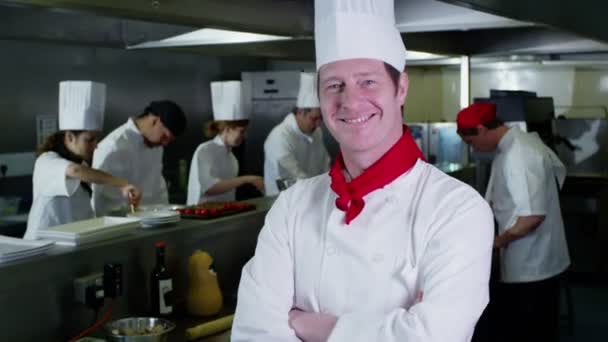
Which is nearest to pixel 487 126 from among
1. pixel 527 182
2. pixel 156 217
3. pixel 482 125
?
pixel 482 125

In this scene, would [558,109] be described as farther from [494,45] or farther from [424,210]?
[424,210]

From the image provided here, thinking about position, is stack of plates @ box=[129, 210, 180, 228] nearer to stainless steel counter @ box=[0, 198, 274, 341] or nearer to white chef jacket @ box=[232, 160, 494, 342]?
stainless steel counter @ box=[0, 198, 274, 341]

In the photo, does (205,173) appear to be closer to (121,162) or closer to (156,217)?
(121,162)

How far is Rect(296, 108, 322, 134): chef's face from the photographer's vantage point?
5055mm

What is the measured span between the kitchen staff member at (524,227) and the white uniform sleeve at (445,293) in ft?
6.56

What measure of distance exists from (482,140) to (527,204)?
15.9 inches

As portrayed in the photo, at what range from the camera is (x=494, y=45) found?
425cm

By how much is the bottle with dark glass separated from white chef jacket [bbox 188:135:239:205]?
194 cm

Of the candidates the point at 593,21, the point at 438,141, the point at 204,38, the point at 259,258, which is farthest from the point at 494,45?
the point at 259,258

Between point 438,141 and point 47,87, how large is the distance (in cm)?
353

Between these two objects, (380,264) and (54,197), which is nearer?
(380,264)

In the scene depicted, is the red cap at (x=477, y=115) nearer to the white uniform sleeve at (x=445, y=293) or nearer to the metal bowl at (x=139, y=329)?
the metal bowl at (x=139, y=329)

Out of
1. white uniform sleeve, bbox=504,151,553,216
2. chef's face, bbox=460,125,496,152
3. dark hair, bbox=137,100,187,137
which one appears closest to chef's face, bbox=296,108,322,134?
dark hair, bbox=137,100,187,137

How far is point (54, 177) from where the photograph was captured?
344 centimetres
